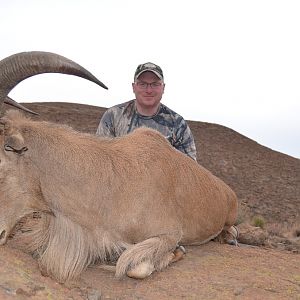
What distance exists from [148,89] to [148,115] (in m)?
0.43

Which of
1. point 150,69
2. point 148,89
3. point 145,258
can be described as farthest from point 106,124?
point 145,258

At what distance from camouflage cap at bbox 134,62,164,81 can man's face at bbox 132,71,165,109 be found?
6 centimetres

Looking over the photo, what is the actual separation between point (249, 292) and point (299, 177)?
74.4ft

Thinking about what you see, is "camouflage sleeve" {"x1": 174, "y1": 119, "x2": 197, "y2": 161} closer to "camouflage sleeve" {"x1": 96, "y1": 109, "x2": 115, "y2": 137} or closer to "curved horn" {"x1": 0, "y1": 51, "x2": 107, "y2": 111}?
"camouflage sleeve" {"x1": 96, "y1": 109, "x2": 115, "y2": 137}

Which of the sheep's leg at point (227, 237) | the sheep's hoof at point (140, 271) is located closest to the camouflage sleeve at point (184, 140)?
the sheep's leg at point (227, 237)

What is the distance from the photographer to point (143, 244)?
15.7 ft

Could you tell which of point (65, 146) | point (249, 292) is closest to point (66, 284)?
point (65, 146)

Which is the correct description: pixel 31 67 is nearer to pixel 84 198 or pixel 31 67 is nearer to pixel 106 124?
pixel 84 198

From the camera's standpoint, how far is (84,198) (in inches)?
188

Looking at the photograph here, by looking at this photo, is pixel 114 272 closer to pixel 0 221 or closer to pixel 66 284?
pixel 66 284

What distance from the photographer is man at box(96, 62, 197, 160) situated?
743cm

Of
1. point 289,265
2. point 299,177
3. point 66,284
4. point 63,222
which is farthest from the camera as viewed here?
point 299,177

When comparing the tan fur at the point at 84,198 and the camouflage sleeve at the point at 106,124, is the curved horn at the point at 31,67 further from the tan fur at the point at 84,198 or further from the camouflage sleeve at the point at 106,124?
the camouflage sleeve at the point at 106,124

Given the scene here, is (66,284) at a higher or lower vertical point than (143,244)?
lower
